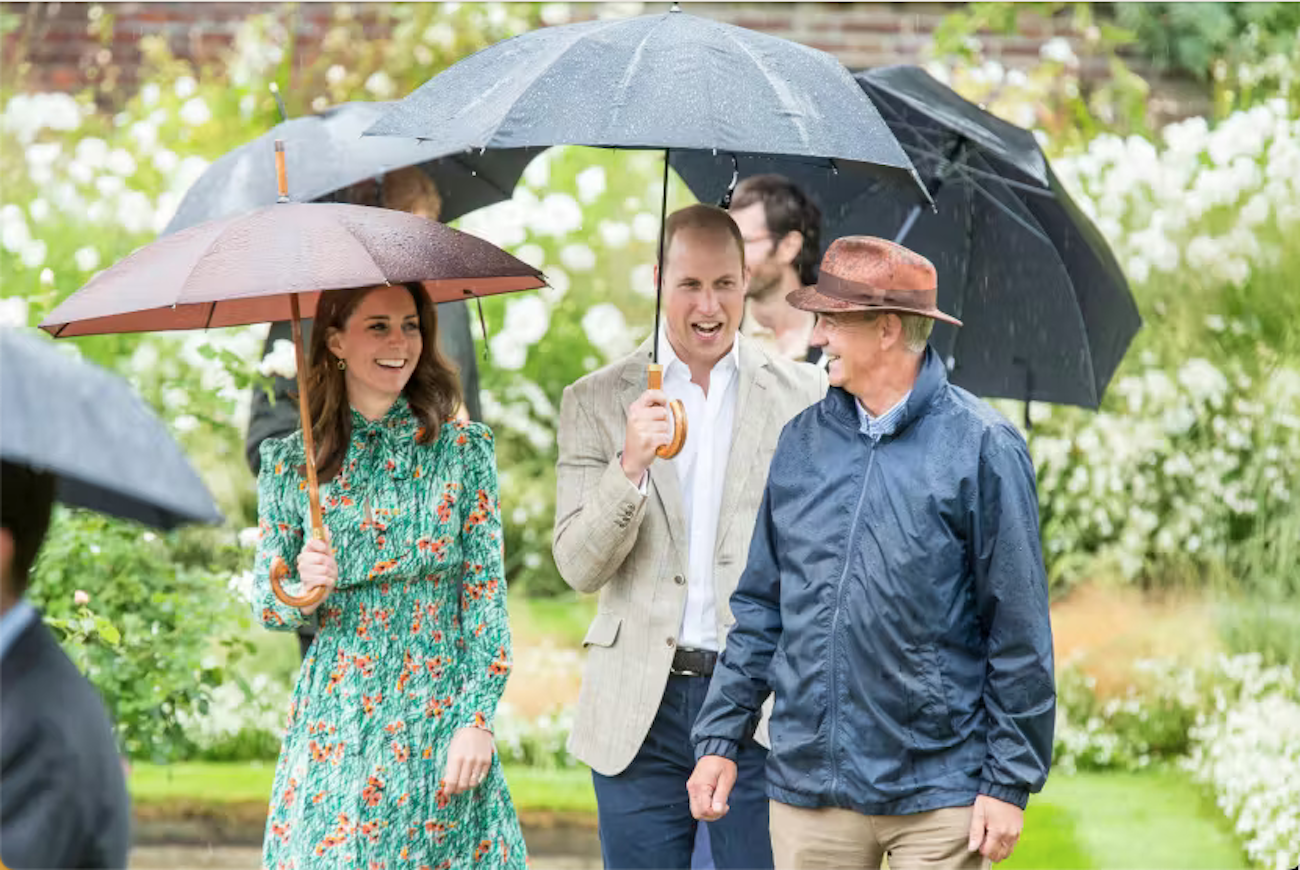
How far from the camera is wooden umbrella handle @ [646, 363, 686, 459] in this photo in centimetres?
402

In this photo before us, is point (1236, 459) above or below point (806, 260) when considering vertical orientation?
below

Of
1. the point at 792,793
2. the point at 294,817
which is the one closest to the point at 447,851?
the point at 294,817

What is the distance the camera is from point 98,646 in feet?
18.8

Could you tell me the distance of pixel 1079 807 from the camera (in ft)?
21.7

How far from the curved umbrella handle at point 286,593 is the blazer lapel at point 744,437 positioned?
95 centimetres

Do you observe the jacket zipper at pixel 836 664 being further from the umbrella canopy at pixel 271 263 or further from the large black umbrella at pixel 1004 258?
the large black umbrella at pixel 1004 258

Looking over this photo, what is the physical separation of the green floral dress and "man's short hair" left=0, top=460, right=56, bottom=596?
1.36 m

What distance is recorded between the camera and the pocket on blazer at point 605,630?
165 inches

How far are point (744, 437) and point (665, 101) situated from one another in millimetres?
900

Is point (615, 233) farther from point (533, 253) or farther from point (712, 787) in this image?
point (712, 787)

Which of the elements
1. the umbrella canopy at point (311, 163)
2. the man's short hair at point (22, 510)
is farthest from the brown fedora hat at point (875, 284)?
the man's short hair at point (22, 510)

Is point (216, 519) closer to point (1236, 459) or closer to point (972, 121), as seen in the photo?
point (972, 121)

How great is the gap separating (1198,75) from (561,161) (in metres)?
3.38

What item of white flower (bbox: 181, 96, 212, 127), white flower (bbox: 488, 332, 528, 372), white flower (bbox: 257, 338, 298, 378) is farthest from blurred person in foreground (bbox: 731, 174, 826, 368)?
white flower (bbox: 181, 96, 212, 127)
